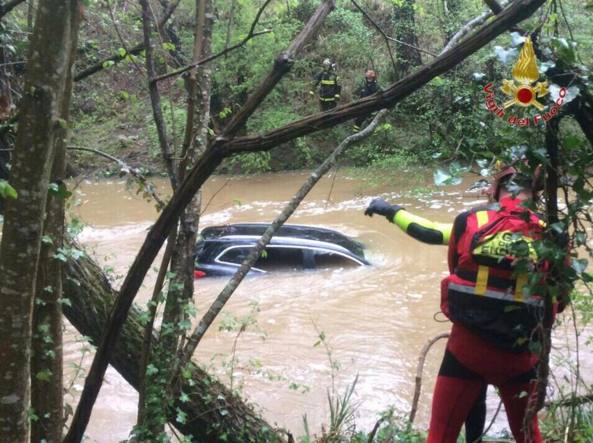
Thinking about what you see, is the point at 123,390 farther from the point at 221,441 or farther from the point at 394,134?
the point at 394,134

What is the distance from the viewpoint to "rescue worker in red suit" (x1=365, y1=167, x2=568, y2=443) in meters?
2.97

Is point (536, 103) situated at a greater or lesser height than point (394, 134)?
lesser

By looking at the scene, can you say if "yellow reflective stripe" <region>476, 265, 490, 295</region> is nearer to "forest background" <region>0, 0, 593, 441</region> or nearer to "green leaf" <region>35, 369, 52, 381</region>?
"forest background" <region>0, 0, 593, 441</region>

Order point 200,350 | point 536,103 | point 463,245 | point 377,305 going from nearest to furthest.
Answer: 1. point 536,103
2. point 463,245
3. point 200,350
4. point 377,305

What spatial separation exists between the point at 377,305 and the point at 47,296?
7330 millimetres

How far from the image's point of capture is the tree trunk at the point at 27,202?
1821 mm

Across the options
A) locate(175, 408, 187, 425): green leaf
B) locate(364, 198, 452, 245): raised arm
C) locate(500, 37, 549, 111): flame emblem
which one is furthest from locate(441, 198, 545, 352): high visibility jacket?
locate(175, 408, 187, 425): green leaf

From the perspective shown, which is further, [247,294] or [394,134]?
[394,134]

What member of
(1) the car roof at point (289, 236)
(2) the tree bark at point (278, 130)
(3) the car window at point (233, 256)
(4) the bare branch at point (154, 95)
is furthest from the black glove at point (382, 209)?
(3) the car window at point (233, 256)

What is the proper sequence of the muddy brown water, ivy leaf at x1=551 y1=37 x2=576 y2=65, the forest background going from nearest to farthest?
ivy leaf at x1=551 y1=37 x2=576 y2=65 → the forest background → the muddy brown water

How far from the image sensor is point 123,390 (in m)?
7.55

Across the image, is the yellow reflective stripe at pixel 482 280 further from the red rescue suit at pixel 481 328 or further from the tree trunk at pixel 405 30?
the tree trunk at pixel 405 30

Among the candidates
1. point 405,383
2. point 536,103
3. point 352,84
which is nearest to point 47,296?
point 536,103

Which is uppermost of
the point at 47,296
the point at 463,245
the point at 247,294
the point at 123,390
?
the point at 463,245
